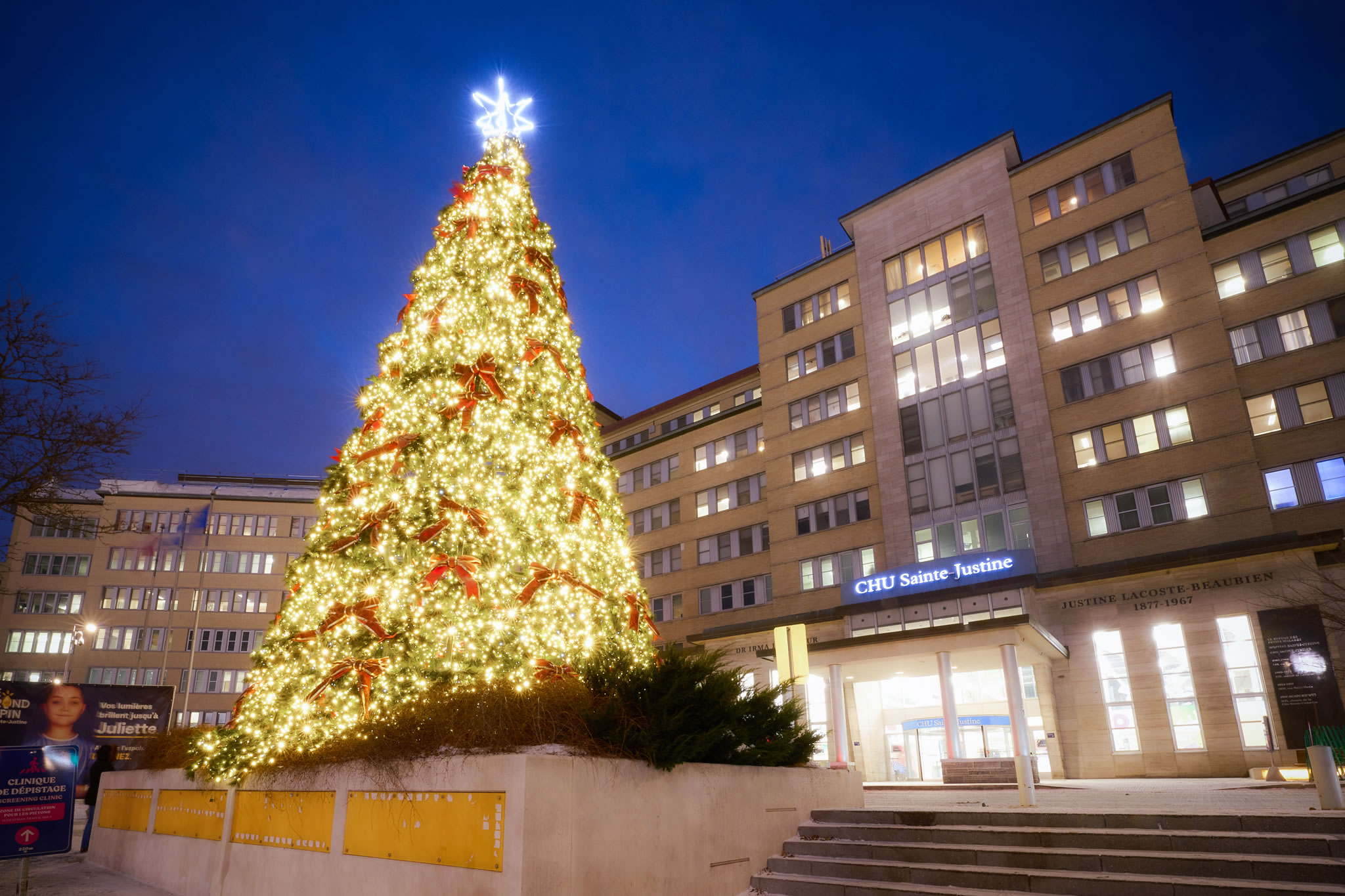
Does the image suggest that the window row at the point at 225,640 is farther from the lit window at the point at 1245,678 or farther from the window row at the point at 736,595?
the lit window at the point at 1245,678

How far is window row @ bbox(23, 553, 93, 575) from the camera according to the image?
A: 71.1 m

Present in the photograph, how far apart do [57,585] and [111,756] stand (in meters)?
67.3

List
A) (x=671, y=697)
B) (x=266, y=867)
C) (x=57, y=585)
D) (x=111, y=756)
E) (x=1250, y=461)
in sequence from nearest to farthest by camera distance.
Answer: (x=671, y=697) → (x=266, y=867) → (x=111, y=756) → (x=1250, y=461) → (x=57, y=585)

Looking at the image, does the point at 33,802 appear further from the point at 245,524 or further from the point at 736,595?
the point at 245,524

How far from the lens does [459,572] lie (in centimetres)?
1039

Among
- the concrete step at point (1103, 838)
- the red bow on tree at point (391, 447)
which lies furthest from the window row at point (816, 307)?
the concrete step at point (1103, 838)

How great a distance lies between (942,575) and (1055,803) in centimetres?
1924

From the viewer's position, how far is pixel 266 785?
10.8 m

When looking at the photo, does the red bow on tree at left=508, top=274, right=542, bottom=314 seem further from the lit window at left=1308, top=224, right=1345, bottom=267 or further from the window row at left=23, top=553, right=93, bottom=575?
the window row at left=23, top=553, right=93, bottom=575

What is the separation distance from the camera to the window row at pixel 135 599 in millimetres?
69625

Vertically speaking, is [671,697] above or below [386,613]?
below

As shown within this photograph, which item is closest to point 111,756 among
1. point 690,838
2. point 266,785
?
point 266,785

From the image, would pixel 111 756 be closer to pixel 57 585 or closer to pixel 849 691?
pixel 849 691

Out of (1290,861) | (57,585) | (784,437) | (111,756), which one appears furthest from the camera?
(57,585)
